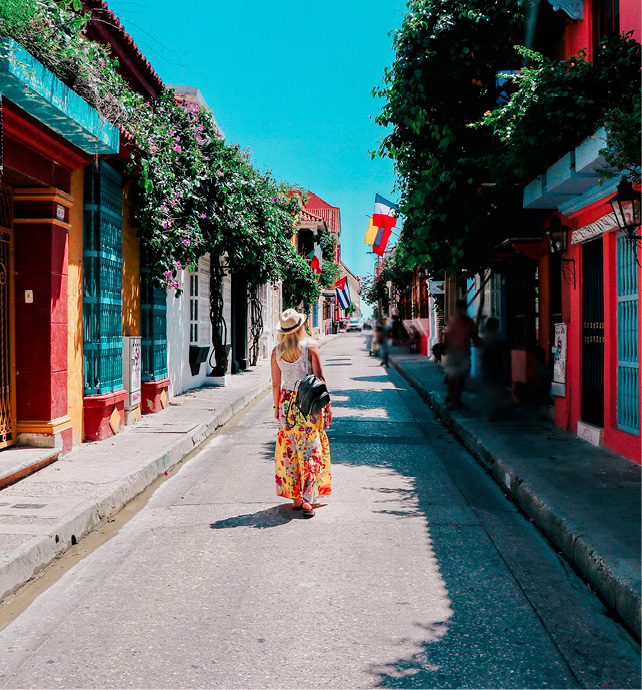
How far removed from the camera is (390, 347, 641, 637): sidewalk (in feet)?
4.08

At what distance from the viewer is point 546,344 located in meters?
1.12

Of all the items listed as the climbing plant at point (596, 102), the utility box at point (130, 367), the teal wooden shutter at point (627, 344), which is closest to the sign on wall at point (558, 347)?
the climbing plant at point (596, 102)

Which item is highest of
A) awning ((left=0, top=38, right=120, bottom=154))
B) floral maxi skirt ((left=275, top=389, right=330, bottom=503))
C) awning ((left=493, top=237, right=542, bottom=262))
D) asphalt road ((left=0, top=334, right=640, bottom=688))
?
awning ((left=0, top=38, right=120, bottom=154))

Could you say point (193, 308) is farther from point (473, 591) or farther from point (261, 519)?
point (473, 591)

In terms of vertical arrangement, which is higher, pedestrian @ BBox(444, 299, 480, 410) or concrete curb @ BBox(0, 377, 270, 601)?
pedestrian @ BBox(444, 299, 480, 410)

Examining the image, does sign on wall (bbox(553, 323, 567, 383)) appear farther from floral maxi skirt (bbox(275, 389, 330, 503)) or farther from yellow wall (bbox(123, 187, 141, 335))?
yellow wall (bbox(123, 187, 141, 335))

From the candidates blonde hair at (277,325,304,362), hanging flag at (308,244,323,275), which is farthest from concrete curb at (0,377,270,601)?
hanging flag at (308,244,323,275)

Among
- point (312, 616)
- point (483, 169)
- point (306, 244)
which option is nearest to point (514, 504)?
point (312, 616)

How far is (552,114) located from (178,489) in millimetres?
4849

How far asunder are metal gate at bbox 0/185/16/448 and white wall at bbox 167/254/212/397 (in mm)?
Result: 5473

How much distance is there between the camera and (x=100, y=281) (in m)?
8.48

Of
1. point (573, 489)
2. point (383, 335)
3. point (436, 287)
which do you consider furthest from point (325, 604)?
point (573, 489)

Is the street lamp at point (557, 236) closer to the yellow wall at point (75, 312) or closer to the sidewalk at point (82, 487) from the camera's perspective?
the sidewalk at point (82, 487)

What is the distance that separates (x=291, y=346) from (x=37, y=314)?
3.36 meters
